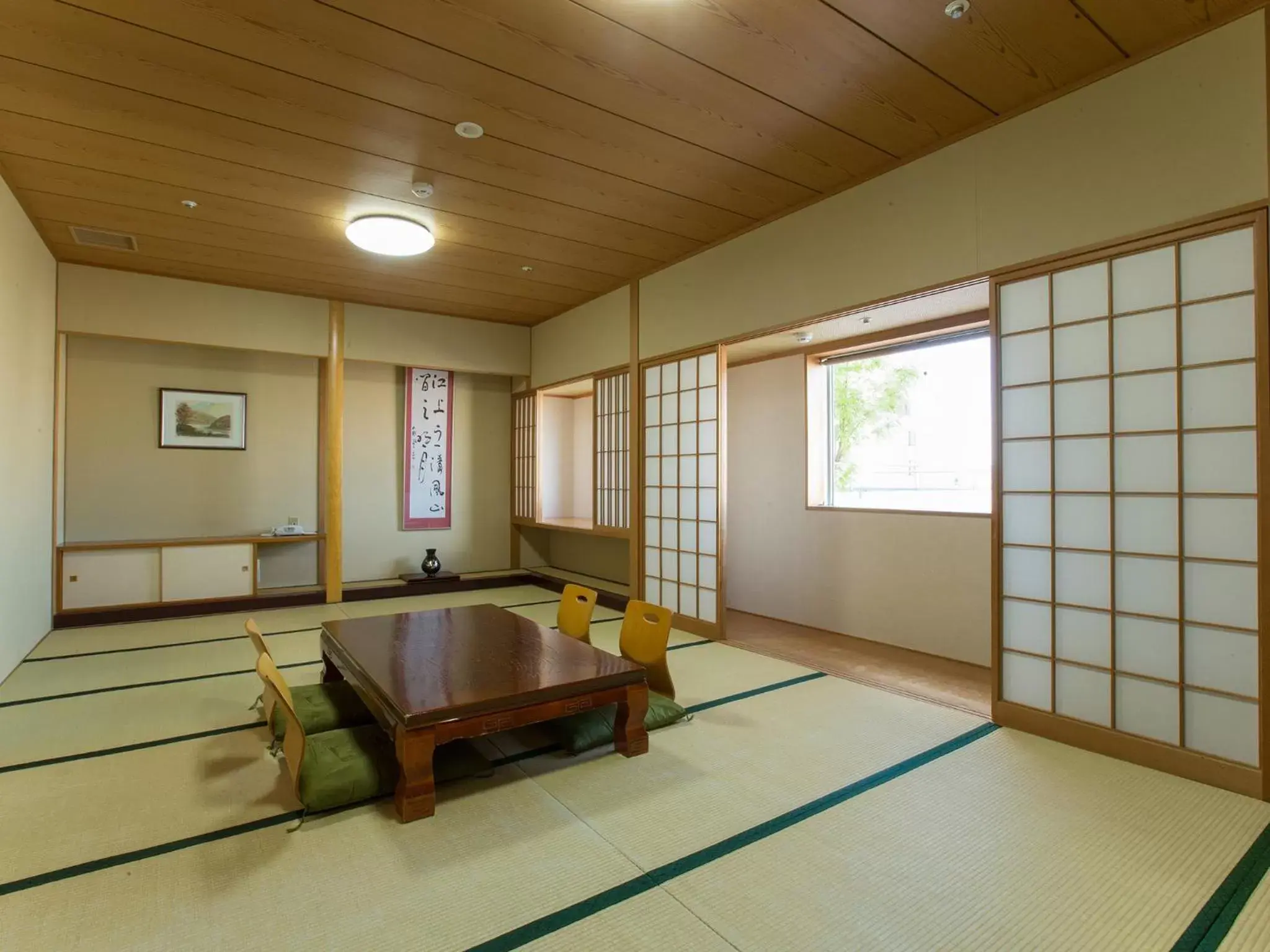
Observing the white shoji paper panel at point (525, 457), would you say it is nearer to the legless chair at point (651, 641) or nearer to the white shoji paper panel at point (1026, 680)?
the legless chair at point (651, 641)

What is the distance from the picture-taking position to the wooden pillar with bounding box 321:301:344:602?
571cm

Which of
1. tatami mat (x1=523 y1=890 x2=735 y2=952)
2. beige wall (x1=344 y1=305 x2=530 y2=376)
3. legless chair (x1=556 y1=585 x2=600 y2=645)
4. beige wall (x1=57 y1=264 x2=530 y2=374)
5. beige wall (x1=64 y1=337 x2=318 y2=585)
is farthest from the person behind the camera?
beige wall (x1=344 y1=305 x2=530 y2=376)

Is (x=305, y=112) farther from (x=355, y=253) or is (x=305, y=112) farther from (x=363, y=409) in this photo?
(x=363, y=409)

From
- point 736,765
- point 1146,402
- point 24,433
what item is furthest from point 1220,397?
point 24,433

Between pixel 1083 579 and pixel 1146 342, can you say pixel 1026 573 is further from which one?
pixel 1146 342

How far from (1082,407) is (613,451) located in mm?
3769

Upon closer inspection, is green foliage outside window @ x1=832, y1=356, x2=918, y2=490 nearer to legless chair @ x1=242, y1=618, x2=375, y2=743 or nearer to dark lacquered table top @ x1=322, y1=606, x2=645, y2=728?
dark lacquered table top @ x1=322, y1=606, x2=645, y2=728

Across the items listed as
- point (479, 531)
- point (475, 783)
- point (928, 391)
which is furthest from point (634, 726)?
point (479, 531)

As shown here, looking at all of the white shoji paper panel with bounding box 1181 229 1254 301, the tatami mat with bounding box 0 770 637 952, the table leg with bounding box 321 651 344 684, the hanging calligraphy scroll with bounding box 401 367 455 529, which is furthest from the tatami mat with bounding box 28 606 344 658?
the white shoji paper panel with bounding box 1181 229 1254 301

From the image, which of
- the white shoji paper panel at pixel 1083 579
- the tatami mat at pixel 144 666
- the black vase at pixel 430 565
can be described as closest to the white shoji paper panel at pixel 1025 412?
the white shoji paper panel at pixel 1083 579

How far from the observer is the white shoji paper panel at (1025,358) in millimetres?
2785

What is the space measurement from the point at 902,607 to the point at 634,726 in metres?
2.54

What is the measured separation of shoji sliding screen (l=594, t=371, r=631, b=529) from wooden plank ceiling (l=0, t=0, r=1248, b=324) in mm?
1690

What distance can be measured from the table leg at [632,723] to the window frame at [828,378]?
2.57 m
